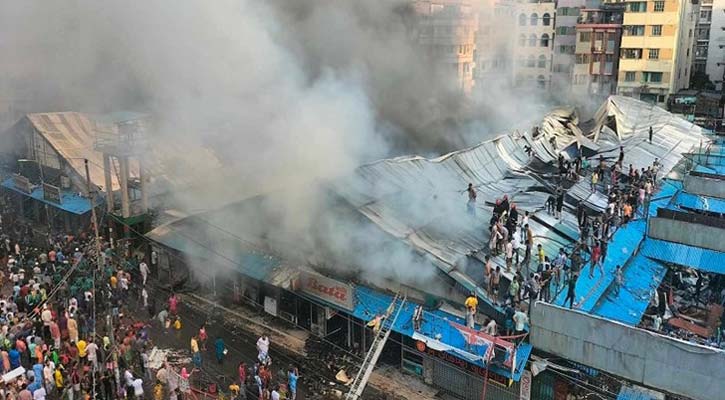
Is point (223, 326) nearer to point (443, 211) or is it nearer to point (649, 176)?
point (443, 211)

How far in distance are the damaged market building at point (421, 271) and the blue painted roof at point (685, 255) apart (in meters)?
0.32

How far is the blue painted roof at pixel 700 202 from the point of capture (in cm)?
2036

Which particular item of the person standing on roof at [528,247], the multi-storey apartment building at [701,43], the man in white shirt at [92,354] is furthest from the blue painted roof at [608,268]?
the multi-storey apartment building at [701,43]

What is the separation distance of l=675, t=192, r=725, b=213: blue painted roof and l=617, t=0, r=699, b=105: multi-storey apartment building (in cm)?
2306

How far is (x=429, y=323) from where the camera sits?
38.6 ft

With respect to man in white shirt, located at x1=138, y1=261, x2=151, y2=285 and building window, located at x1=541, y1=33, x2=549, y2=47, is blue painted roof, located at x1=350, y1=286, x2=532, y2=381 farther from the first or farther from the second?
building window, located at x1=541, y1=33, x2=549, y2=47

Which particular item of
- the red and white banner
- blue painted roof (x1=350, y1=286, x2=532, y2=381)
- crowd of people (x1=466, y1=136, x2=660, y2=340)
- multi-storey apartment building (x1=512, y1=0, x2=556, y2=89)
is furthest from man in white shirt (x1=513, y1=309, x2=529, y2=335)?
multi-storey apartment building (x1=512, y1=0, x2=556, y2=89)

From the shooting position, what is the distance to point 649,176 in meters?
20.2

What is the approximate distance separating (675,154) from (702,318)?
12.5m

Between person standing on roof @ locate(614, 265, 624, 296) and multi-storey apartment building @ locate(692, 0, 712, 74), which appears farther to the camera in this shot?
multi-storey apartment building @ locate(692, 0, 712, 74)

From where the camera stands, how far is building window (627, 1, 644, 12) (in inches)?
1601

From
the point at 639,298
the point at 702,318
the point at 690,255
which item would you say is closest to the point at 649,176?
the point at 690,255


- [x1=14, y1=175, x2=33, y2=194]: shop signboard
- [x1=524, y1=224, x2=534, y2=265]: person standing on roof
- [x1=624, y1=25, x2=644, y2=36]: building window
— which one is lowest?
[x1=14, y1=175, x2=33, y2=194]: shop signboard

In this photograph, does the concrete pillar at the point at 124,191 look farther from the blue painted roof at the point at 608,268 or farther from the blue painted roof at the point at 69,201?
the blue painted roof at the point at 608,268
